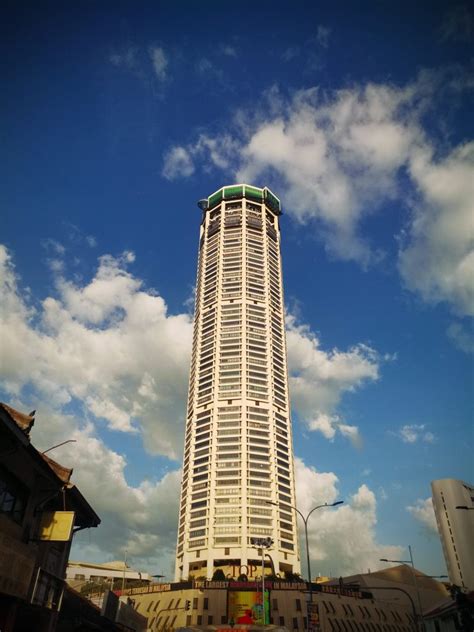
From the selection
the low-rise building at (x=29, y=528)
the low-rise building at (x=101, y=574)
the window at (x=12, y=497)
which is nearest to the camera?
the low-rise building at (x=29, y=528)

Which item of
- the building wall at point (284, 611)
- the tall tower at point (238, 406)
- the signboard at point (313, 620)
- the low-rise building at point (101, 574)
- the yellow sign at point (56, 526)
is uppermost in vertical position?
the tall tower at point (238, 406)

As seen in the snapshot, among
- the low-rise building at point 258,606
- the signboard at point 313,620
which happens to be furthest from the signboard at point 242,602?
the signboard at point 313,620

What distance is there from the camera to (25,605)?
17.6 metres

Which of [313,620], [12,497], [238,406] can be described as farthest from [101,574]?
[12,497]

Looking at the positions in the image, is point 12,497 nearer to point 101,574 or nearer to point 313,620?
point 313,620

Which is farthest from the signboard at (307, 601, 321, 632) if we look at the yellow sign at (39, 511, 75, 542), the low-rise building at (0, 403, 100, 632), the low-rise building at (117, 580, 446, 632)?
the low-rise building at (117, 580, 446, 632)

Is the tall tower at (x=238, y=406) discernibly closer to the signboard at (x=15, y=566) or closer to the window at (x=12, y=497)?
the signboard at (x=15, y=566)

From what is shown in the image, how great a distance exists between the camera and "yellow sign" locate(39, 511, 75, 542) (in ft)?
62.4

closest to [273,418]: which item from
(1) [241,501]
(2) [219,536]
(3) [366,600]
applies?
(1) [241,501]

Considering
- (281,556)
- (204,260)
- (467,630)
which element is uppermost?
(204,260)

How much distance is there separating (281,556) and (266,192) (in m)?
141

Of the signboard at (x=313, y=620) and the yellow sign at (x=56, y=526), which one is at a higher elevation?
the yellow sign at (x=56, y=526)

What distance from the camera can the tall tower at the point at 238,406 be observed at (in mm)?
120125

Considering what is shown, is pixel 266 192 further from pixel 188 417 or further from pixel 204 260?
pixel 188 417
